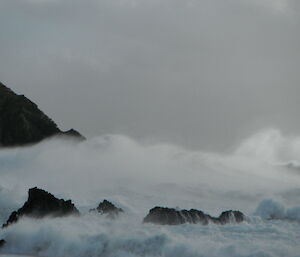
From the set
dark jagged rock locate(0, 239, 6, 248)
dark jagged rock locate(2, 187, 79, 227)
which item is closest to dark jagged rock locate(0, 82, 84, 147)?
dark jagged rock locate(2, 187, 79, 227)

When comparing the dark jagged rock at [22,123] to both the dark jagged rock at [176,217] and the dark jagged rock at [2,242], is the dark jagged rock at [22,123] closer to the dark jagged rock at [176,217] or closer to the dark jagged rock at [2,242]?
the dark jagged rock at [176,217]

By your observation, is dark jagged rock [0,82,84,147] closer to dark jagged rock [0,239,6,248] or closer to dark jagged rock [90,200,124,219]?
dark jagged rock [90,200,124,219]

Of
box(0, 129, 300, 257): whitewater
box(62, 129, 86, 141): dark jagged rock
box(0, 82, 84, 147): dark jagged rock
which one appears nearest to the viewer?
box(0, 129, 300, 257): whitewater

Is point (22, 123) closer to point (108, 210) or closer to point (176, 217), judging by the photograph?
point (108, 210)

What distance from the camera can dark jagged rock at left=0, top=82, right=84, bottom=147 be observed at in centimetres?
6706

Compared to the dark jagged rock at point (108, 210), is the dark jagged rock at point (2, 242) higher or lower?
lower

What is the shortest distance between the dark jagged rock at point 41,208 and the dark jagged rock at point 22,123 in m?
26.3

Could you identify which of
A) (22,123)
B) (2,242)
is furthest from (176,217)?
(22,123)

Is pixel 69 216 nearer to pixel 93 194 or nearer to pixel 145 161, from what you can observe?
pixel 93 194

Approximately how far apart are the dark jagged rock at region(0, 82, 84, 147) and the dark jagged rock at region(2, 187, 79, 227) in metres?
26.3

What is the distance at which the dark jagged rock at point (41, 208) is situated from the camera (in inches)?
1565

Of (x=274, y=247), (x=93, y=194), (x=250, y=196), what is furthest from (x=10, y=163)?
(x=274, y=247)

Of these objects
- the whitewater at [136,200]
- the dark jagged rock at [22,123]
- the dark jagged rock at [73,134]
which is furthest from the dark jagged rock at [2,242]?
the dark jagged rock at [73,134]

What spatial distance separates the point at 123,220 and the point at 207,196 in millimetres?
26723
